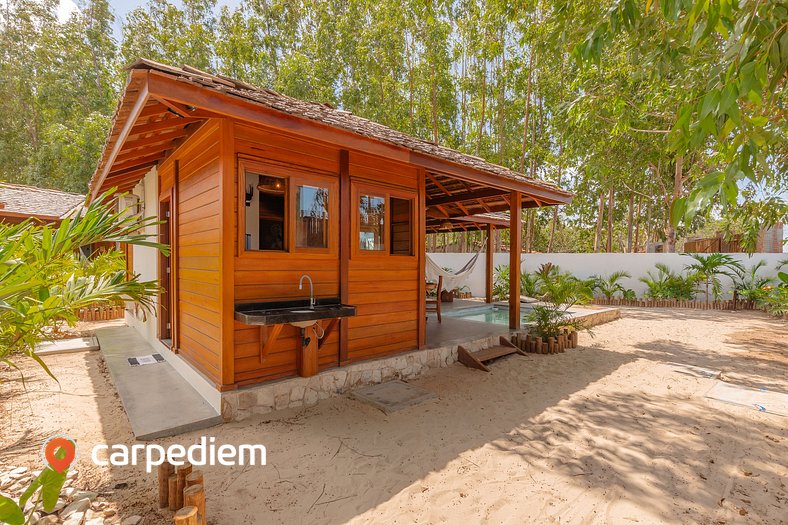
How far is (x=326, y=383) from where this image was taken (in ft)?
12.3

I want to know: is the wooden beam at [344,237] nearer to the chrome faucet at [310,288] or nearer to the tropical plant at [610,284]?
the chrome faucet at [310,288]

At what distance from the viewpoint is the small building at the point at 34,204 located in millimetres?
9008

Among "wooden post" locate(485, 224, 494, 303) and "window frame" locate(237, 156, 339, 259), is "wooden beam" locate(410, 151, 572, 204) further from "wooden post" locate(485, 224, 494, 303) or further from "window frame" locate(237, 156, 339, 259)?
"wooden post" locate(485, 224, 494, 303)

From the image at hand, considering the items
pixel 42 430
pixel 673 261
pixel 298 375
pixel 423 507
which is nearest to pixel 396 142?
pixel 298 375

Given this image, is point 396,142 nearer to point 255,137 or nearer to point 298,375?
point 255,137

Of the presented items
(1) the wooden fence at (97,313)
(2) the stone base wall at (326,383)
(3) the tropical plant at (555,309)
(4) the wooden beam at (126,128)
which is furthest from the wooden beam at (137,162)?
(3) the tropical plant at (555,309)

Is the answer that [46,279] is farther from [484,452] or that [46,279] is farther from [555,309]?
[555,309]

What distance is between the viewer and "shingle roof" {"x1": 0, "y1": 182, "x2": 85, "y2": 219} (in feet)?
30.1

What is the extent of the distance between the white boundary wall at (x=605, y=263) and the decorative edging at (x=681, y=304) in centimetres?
37

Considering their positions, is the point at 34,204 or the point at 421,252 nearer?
the point at 421,252

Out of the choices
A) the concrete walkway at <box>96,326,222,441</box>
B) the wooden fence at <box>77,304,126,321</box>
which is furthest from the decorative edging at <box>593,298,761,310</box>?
the wooden fence at <box>77,304,126,321</box>

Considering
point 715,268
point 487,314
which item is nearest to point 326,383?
point 487,314

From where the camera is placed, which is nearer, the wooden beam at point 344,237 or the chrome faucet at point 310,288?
the chrome faucet at point 310,288

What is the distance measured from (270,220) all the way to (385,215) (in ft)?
4.35
